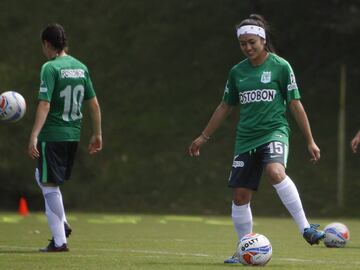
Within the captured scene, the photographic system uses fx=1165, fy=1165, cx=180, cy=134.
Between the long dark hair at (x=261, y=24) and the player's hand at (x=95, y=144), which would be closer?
the long dark hair at (x=261, y=24)

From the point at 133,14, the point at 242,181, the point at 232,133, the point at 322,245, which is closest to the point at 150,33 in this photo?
the point at 133,14

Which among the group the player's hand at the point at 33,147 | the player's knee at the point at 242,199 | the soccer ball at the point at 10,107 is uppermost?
the soccer ball at the point at 10,107

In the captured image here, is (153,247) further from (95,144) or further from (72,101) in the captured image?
(72,101)

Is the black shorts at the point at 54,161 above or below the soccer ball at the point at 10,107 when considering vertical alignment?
below

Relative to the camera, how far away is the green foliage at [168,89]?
26250 millimetres

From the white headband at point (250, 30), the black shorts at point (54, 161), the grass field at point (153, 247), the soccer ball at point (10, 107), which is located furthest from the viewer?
the soccer ball at point (10, 107)

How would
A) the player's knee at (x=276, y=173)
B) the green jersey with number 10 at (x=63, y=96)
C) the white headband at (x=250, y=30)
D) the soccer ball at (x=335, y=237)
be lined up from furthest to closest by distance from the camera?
the soccer ball at (x=335, y=237) → the green jersey with number 10 at (x=63, y=96) → the white headband at (x=250, y=30) → the player's knee at (x=276, y=173)

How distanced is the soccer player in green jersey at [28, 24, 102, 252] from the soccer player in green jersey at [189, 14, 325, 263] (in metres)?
1.89

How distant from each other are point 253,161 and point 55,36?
2.48 metres

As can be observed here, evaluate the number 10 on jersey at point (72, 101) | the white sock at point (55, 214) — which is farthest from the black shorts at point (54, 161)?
the number 10 on jersey at point (72, 101)

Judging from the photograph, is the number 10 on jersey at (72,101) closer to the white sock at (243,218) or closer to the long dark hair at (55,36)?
the long dark hair at (55,36)

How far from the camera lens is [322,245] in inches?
530

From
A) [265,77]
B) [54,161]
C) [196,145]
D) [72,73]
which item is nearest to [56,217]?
[54,161]

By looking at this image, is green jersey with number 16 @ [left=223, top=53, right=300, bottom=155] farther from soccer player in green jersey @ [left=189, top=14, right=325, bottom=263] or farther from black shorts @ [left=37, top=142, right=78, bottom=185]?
black shorts @ [left=37, top=142, right=78, bottom=185]
